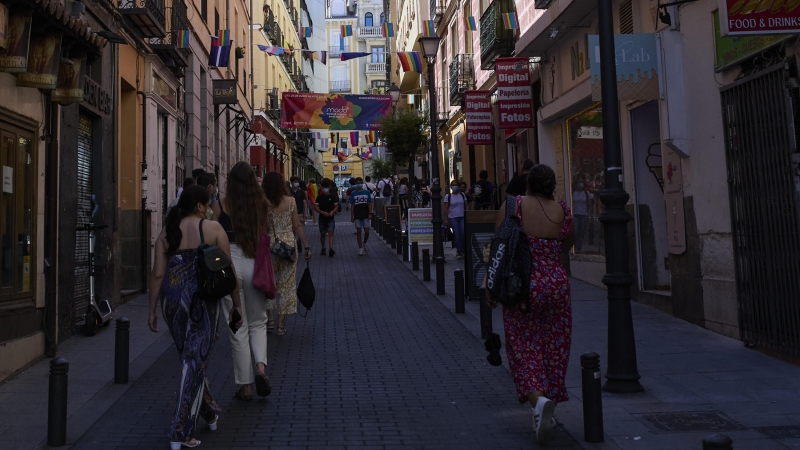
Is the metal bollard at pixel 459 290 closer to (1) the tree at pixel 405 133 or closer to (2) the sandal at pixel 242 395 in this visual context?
(2) the sandal at pixel 242 395

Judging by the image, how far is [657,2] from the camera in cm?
1102

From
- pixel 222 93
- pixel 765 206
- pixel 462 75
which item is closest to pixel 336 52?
pixel 462 75

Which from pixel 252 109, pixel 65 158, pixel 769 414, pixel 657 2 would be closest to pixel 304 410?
pixel 769 414

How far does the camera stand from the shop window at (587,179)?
14.5 meters

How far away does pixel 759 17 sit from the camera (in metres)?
7.44

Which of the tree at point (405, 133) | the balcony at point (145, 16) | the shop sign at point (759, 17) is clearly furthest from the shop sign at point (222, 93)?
the shop sign at point (759, 17)

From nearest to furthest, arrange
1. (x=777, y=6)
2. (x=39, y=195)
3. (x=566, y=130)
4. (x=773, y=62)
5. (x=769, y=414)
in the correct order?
1. (x=769, y=414)
2. (x=777, y=6)
3. (x=773, y=62)
4. (x=39, y=195)
5. (x=566, y=130)

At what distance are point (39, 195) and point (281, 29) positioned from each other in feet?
105

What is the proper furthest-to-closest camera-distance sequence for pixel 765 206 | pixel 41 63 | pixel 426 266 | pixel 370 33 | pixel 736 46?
pixel 370 33
pixel 426 266
pixel 736 46
pixel 765 206
pixel 41 63

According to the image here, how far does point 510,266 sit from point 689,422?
1734 mm

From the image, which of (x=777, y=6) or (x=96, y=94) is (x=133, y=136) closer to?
(x=96, y=94)

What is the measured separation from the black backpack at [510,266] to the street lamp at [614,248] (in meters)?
1.26

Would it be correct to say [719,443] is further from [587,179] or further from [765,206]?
[587,179]

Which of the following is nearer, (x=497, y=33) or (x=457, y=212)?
(x=457, y=212)
